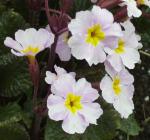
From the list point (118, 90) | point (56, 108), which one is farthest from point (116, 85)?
point (56, 108)

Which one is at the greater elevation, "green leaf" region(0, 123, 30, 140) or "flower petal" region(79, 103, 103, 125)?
"flower petal" region(79, 103, 103, 125)

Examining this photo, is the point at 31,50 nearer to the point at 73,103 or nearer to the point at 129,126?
the point at 73,103

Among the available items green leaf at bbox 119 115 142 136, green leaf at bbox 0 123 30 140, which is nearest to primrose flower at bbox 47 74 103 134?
green leaf at bbox 0 123 30 140

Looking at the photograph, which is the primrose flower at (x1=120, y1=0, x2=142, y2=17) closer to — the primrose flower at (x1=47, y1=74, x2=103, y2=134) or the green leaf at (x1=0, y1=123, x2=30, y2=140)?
the primrose flower at (x1=47, y1=74, x2=103, y2=134)

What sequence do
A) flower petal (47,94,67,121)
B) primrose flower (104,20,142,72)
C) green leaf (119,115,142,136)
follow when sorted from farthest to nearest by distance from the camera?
green leaf (119,115,142,136)
primrose flower (104,20,142,72)
flower petal (47,94,67,121)

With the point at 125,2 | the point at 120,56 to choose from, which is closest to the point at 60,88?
the point at 120,56

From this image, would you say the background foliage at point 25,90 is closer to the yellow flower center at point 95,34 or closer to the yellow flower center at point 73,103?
the yellow flower center at point 73,103
